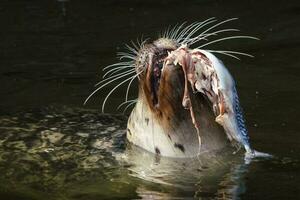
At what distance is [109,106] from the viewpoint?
28.3 feet

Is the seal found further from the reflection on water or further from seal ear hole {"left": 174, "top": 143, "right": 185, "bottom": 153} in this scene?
the reflection on water

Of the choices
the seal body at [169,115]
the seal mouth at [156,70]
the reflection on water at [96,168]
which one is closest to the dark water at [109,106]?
the reflection on water at [96,168]

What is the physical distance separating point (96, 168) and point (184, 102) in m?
0.95

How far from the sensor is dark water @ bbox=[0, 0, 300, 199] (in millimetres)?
6258

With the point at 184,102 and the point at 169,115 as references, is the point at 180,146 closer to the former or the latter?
the point at 169,115

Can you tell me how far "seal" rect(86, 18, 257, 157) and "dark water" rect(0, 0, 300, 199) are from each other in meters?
0.14

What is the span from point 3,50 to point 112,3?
8.80 ft

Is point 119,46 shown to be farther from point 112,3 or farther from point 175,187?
point 175,187

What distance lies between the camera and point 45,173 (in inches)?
259

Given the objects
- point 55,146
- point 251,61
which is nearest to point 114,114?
point 55,146

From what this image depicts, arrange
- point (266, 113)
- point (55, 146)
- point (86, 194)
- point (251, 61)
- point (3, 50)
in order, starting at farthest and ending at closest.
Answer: point (3, 50) < point (251, 61) < point (266, 113) < point (55, 146) < point (86, 194)

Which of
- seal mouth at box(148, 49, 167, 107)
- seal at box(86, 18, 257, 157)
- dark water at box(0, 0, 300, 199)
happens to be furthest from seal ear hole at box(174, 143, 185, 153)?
seal mouth at box(148, 49, 167, 107)

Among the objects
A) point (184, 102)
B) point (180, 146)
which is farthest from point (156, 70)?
point (180, 146)

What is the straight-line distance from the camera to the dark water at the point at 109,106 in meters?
6.26
